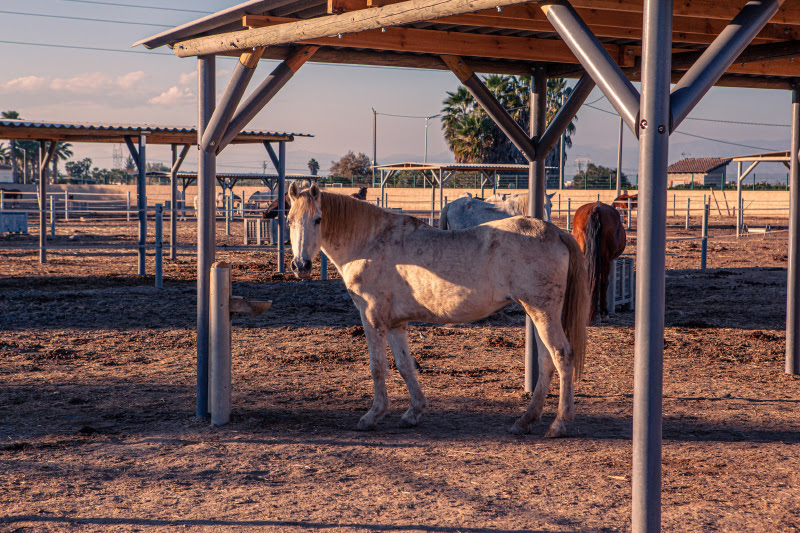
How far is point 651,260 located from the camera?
297cm

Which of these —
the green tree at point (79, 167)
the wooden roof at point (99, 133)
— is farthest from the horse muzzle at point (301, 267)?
the green tree at point (79, 167)

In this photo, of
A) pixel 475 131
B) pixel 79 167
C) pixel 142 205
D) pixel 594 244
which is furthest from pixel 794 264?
pixel 79 167

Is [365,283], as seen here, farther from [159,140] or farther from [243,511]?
[159,140]

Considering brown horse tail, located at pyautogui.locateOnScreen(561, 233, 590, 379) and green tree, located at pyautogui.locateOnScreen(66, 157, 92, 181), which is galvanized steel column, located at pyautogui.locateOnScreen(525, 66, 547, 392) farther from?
green tree, located at pyautogui.locateOnScreen(66, 157, 92, 181)

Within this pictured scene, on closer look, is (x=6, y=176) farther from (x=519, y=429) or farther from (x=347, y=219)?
(x=519, y=429)

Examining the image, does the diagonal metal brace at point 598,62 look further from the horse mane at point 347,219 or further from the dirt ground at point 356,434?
the horse mane at point 347,219

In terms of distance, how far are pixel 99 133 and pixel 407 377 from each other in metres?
10.3

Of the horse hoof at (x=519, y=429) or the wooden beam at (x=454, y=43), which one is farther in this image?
the wooden beam at (x=454, y=43)

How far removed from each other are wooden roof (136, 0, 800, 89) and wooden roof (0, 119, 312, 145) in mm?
7062

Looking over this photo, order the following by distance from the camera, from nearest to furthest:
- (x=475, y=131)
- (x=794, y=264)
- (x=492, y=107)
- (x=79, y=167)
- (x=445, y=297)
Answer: (x=445, y=297)
(x=492, y=107)
(x=794, y=264)
(x=475, y=131)
(x=79, y=167)

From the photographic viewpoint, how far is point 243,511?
3.52 metres

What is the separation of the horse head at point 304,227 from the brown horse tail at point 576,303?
67.5 inches

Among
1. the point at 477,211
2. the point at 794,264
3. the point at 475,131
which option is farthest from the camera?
the point at 475,131

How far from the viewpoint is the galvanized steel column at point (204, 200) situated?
535 cm
